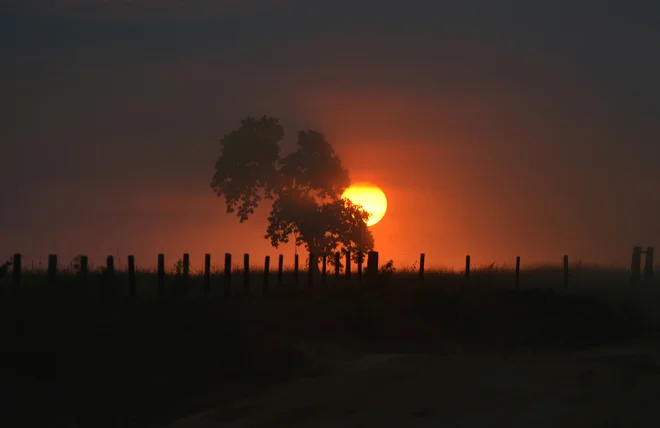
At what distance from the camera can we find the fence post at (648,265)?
43.3 meters

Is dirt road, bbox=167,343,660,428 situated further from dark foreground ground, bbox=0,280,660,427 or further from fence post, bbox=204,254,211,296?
fence post, bbox=204,254,211,296

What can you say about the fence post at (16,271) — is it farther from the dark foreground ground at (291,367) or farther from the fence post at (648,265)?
the fence post at (648,265)

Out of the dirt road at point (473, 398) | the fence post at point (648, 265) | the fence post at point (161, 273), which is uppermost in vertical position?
the fence post at point (161, 273)

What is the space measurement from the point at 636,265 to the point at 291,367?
32218 millimetres

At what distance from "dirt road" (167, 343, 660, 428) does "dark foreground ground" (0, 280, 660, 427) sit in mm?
30

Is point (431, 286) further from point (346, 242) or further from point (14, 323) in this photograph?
point (346, 242)

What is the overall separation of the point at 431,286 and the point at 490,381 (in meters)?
15.9

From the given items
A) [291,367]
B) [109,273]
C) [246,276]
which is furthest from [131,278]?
[291,367]

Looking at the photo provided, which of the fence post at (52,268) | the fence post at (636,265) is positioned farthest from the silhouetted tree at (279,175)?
the fence post at (52,268)

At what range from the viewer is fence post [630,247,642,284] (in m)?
41.9

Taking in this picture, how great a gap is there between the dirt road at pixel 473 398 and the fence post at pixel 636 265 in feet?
103

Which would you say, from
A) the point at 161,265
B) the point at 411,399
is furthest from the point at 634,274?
the point at 411,399

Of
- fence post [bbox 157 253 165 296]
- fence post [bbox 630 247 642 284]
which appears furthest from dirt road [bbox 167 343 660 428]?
fence post [bbox 630 247 642 284]

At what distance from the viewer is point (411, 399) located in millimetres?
9562
